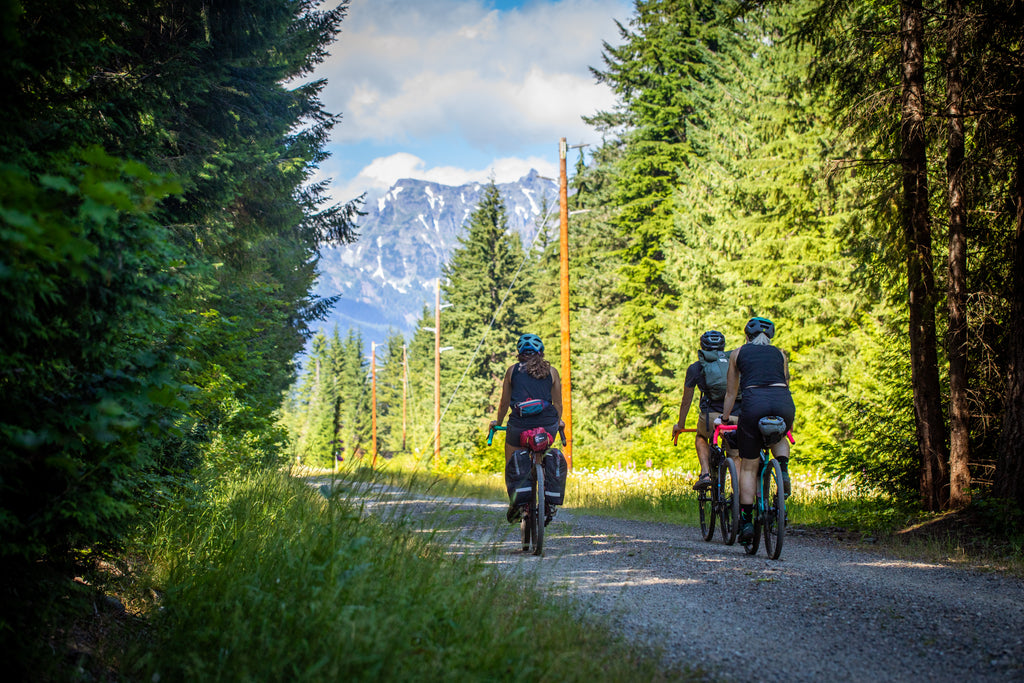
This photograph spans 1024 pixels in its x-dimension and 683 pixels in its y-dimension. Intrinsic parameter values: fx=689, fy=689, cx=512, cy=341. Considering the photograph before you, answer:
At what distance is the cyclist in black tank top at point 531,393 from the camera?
661cm

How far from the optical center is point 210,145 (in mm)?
10023

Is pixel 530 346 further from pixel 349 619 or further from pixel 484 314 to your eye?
pixel 484 314

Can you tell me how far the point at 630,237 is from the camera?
27797 mm

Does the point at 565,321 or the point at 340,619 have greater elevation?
the point at 565,321

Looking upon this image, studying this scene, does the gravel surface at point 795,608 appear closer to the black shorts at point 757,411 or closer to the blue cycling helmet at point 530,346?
the black shorts at point 757,411

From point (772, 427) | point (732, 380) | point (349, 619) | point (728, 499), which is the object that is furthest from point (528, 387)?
point (349, 619)

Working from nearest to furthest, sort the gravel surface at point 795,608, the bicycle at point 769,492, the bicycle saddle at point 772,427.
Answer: the gravel surface at point 795,608, the bicycle at point 769,492, the bicycle saddle at point 772,427

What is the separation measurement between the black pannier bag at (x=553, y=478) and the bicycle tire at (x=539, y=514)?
0.12m

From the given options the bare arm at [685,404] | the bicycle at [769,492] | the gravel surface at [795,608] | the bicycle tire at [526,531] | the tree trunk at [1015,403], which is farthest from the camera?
the bare arm at [685,404]

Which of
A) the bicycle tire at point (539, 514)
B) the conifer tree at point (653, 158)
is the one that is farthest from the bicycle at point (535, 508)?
the conifer tree at point (653, 158)

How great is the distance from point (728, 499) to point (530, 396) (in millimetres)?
2492

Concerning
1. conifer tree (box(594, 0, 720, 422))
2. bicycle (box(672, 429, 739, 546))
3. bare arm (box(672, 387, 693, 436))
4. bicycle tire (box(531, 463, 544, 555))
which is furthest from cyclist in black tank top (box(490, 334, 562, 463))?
conifer tree (box(594, 0, 720, 422))

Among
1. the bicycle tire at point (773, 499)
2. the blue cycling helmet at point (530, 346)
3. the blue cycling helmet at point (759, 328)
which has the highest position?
the blue cycling helmet at point (759, 328)

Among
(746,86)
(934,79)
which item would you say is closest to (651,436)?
(746,86)
